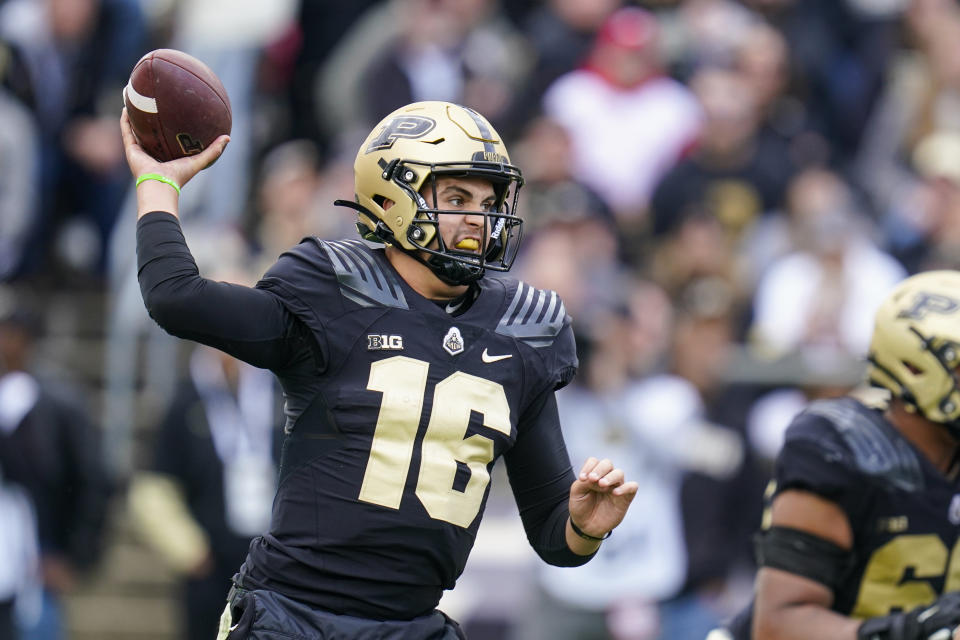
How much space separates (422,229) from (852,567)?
186 centimetres

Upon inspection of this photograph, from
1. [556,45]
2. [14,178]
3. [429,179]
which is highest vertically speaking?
[556,45]

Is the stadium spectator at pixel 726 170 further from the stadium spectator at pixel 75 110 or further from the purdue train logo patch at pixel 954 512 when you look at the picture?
the purdue train logo patch at pixel 954 512

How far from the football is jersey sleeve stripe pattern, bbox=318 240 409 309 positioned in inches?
16.5

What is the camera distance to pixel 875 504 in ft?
16.6

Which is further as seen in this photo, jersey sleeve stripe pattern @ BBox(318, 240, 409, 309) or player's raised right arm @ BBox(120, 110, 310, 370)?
jersey sleeve stripe pattern @ BBox(318, 240, 409, 309)

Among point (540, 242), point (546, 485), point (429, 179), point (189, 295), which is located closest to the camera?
point (189, 295)

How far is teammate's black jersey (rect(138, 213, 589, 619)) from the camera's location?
412 cm

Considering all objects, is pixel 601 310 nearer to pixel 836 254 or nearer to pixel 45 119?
pixel 836 254

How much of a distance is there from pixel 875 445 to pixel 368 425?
1.81 m

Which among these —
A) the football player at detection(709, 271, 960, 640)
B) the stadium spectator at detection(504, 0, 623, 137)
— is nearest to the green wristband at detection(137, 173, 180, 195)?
the football player at detection(709, 271, 960, 640)

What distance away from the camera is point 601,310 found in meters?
8.90

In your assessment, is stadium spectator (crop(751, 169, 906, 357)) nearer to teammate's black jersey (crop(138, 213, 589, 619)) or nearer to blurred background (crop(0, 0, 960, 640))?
blurred background (crop(0, 0, 960, 640))

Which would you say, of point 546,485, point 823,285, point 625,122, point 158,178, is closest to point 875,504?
A: point 546,485

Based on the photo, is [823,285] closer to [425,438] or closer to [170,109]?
[425,438]
